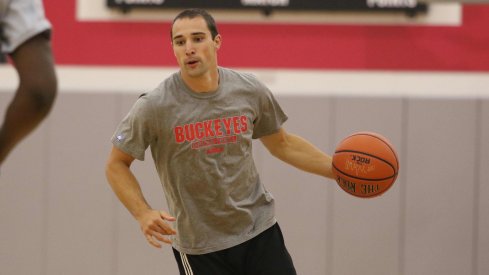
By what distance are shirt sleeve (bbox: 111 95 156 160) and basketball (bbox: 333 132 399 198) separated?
3.08ft

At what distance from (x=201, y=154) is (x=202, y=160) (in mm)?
29

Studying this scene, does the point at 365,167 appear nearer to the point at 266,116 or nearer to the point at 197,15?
the point at 266,116

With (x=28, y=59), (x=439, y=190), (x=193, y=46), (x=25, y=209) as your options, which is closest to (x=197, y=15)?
(x=193, y=46)

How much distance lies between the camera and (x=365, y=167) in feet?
11.8

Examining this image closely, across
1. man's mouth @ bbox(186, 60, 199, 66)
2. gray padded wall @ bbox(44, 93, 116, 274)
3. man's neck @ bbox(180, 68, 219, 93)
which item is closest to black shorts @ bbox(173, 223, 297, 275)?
man's neck @ bbox(180, 68, 219, 93)

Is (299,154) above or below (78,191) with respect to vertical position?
above

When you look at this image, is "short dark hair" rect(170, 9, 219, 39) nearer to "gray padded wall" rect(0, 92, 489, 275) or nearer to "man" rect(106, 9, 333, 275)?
"man" rect(106, 9, 333, 275)

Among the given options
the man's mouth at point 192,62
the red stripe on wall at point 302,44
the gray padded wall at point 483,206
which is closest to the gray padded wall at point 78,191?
the red stripe on wall at point 302,44

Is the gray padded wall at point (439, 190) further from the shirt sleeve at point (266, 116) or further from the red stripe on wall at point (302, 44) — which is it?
the shirt sleeve at point (266, 116)

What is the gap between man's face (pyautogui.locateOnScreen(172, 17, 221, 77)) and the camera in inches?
134

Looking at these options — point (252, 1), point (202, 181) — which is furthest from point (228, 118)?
point (252, 1)

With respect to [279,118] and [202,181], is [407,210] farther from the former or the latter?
[202,181]

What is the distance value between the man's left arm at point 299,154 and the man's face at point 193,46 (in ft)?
1.71

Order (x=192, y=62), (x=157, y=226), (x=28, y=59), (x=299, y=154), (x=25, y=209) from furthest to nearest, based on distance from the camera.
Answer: (x=25, y=209) → (x=299, y=154) → (x=192, y=62) → (x=157, y=226) → (x=28, y=59)
